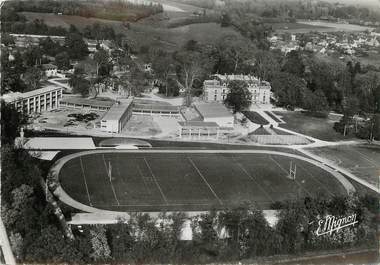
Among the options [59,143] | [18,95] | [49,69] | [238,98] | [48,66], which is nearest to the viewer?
[59,143]

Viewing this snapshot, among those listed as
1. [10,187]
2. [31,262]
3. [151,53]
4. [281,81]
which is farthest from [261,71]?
[31,262]

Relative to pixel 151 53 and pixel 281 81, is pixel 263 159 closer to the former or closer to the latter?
pixel 281 81

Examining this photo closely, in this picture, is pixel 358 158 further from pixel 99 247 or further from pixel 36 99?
pixel 36 99

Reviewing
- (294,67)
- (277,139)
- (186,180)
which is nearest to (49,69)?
(294,67)

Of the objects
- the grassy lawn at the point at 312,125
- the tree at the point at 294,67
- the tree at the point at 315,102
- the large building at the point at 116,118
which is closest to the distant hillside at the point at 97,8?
the tree at the point at 294,67

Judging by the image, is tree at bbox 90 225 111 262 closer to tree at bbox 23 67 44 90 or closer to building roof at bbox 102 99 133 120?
building roof at bbox 102 99 133 120

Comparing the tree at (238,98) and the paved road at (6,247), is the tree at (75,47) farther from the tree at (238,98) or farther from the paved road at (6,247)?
the paved road at (6,247)

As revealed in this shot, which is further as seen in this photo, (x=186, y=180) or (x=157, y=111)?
(x=157, y=111)
